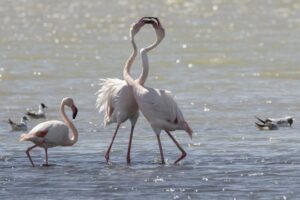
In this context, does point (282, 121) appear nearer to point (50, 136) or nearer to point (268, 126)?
point (268, 126)

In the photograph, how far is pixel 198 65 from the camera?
78.6 ft

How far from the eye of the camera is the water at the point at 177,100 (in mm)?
→ 10797

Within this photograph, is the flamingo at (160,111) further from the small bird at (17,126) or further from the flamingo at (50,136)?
the small bird at (17,126)

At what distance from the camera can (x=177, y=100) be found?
17641mm

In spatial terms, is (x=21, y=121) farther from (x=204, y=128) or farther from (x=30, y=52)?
(x=30, y=52)

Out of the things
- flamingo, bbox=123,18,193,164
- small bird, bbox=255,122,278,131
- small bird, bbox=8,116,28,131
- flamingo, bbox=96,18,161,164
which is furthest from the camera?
small bird, bbox=8,116,28,131

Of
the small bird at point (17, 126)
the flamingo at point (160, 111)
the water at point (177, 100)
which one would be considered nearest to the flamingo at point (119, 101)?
the flamingo at point (160, 111)

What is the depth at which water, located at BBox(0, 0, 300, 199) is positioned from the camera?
10797mm

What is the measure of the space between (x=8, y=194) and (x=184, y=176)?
2.02 meters

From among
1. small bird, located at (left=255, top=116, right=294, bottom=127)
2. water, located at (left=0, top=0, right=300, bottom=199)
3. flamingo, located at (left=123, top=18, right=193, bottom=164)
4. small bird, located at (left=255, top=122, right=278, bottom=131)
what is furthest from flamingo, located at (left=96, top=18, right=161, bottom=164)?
small bird, located at (left=255, top=116, right=294, bottom=127)

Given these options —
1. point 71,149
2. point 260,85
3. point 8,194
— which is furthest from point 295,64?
point 8,194

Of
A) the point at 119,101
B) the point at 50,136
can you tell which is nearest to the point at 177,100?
the point at 119,101

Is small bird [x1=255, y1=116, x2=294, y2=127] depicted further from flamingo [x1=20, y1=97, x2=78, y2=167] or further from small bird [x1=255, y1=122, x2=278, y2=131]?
flamingo [x1=20, y1=97, x2=78, y2=167]

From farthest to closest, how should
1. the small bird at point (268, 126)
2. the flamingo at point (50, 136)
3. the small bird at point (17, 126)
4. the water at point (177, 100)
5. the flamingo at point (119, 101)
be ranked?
the small bird at point (17, 126)
the small bird at point (268, 126)
the flamingo at point (119, 101)
the flamingo at point (50, 136)
the water at point (177, 100)
